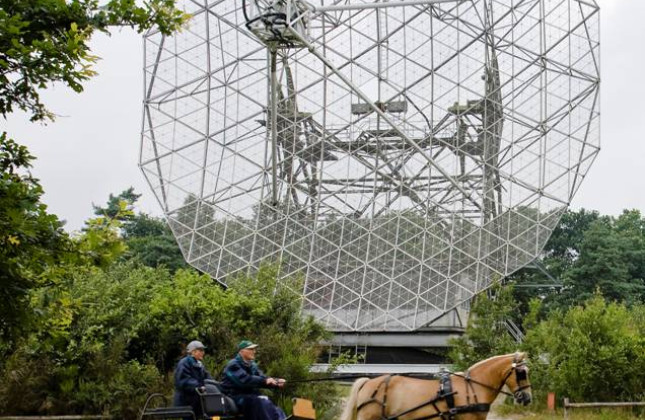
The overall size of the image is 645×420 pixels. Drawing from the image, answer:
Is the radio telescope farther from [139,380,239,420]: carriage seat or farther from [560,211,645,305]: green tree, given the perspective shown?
[560,211,645,305]: green tree

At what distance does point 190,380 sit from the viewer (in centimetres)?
1120

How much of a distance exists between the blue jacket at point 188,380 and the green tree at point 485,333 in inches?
513

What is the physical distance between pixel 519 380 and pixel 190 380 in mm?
4715

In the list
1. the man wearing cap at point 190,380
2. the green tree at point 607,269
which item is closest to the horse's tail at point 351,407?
the man wearing cap at point 190,380

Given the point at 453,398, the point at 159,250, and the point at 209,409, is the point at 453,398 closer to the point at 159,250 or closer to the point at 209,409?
the point at 209,409

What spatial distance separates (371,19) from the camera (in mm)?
27953

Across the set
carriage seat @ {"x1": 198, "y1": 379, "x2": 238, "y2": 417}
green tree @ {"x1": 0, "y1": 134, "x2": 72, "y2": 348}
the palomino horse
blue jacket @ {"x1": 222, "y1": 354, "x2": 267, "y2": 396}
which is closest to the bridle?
the palomino horse

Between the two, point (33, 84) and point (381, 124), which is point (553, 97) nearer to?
point (381, 124)

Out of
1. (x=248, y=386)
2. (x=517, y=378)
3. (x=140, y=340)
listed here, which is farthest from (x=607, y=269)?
(x=248, y=386)

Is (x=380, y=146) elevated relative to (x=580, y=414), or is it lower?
elevated

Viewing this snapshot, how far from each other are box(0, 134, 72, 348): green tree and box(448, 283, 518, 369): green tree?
16.5 metres

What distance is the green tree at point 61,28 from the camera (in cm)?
781

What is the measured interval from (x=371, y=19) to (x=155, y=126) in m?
8.84

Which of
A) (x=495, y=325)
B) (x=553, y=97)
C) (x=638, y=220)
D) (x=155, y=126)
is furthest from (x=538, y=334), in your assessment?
(x=638, y=220)
